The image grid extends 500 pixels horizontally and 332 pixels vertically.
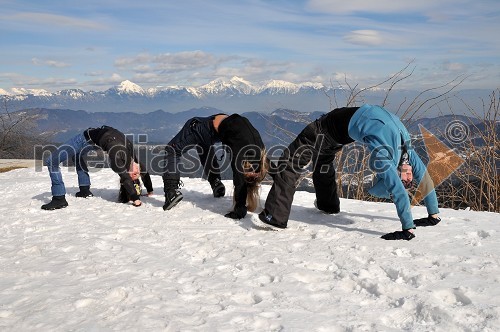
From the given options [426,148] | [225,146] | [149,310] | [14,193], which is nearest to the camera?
[149,310]

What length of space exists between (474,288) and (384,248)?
1017mm

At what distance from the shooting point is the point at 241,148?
543 cm

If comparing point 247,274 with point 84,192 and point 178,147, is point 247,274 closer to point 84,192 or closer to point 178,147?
point 178,147

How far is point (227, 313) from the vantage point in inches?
111

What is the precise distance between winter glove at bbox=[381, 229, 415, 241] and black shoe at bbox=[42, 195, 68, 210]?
4.83 meters

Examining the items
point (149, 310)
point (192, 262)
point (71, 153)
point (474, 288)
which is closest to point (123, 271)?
point (192, 262)

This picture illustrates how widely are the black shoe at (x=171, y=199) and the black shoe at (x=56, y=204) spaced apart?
5.48ft

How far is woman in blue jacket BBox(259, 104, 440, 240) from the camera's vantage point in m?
4.12

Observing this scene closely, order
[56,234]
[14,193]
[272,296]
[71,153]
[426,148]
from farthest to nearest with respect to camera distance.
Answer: [14,193] < [426,148] < [71,153] < [56,234] < [272,296]

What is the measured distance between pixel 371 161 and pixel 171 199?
309 centimetres

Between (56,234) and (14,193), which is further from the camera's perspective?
(14,193)

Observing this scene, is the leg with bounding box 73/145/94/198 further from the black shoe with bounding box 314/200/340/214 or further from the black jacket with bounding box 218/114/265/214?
the black shoe with bounding box 314/200/340/214

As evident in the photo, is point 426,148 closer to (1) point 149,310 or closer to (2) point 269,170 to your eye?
(2) point 269,170

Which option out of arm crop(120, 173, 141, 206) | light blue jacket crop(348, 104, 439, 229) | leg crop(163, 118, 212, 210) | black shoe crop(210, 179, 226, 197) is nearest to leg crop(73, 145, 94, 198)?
arm crop(120, 173, 141, 206)
